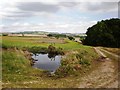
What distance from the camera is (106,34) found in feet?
206

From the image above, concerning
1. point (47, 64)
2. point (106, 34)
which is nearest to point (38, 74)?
point (47, 64)

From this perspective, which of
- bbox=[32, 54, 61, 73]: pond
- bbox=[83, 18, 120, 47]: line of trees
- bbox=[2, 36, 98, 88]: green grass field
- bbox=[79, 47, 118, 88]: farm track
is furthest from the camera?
bbox=[83, 18, 120, 47]: line of trees

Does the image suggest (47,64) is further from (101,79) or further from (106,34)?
(106,34)

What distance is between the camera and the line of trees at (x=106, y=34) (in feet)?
209

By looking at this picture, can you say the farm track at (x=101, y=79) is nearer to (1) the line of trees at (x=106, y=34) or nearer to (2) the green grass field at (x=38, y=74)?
(2) the green grass field at (x=38, y=74)

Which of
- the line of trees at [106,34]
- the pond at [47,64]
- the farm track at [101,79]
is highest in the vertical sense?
the line of trees at [106,34]

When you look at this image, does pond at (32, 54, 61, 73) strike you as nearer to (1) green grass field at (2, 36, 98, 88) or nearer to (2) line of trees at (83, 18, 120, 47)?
(1) green grass field at (2, 36, 98, 88)

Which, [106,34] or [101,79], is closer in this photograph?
[101,79]

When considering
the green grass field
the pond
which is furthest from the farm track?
the pond

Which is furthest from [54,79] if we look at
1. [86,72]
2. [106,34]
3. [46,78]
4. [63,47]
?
[106,34]

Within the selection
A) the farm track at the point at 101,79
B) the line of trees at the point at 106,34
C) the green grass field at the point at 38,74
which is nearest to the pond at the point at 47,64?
the green grass field at the point at 38,74

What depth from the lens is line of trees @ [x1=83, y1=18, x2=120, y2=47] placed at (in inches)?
2502

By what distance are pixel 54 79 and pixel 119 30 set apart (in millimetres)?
40518

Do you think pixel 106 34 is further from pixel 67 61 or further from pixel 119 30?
pixel 67 61
